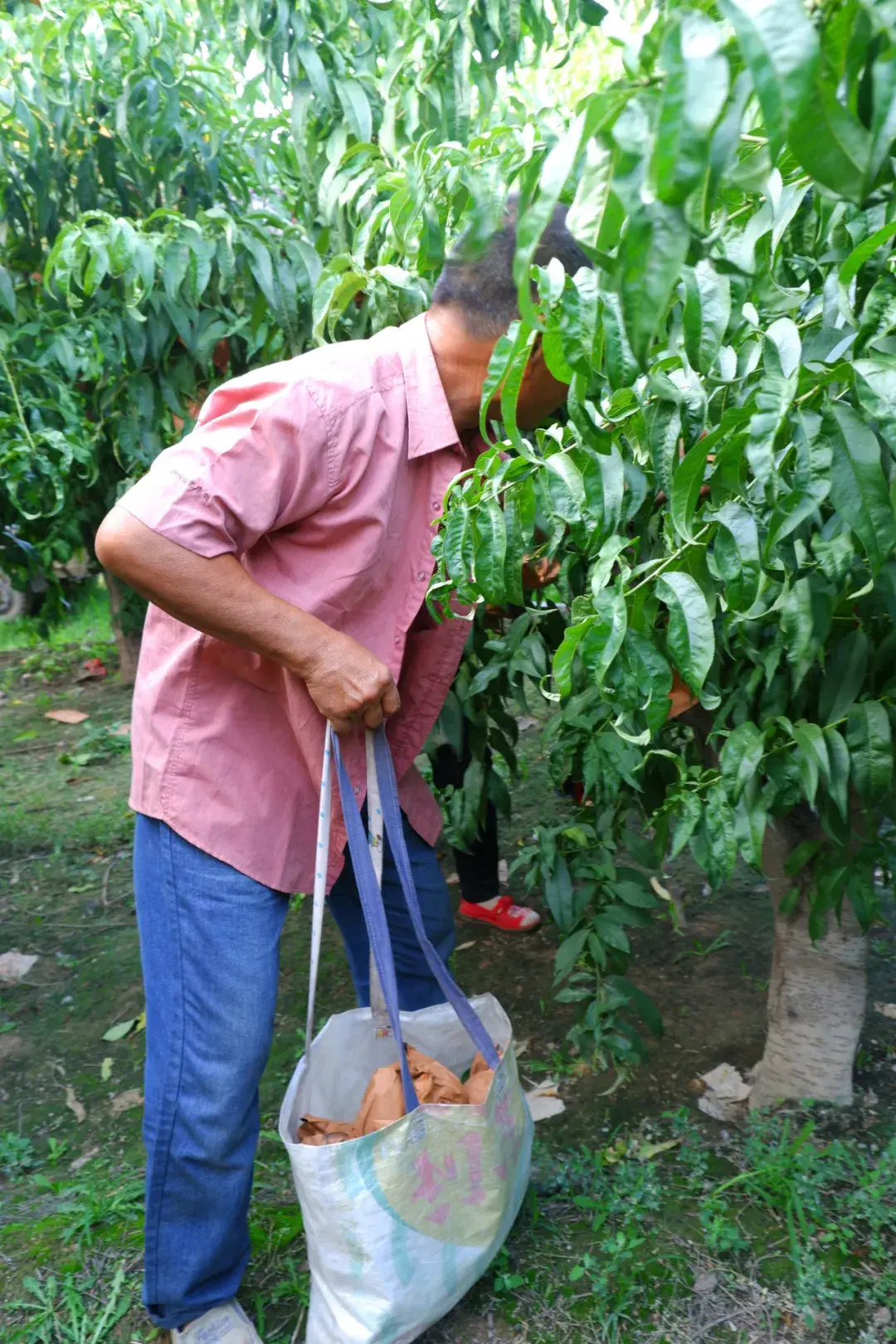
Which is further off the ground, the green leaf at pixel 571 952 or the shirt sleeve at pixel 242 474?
the shirt sleeve at pixel 242 474

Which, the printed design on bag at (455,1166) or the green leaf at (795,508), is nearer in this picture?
the green leaf at (795,508)

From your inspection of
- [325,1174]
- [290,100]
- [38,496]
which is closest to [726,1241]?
[325,1174]

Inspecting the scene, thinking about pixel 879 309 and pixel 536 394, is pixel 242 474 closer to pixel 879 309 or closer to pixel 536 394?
pixel 536 394

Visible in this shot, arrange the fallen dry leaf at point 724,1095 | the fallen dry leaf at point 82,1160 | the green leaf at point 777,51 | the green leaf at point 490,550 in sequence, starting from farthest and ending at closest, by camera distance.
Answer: the fallen dry leaf at point 82,1160 < the fallen dry leaf at point 724,1095 < the green leaf at point 490,550 < the green leaf at point 777,51

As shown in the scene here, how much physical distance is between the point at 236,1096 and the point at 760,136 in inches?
57.8

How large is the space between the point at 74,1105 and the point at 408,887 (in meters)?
1.35

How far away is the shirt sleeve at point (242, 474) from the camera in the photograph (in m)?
1.37

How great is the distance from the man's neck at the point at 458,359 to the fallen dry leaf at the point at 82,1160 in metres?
1.79

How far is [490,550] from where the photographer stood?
1.16m

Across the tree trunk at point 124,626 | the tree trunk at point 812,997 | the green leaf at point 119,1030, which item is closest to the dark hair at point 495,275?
the tree trunk at point 812,997

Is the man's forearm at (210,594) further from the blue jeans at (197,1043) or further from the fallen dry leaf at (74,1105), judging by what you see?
the fallen dry leaf at (74,1105)

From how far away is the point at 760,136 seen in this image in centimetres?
80

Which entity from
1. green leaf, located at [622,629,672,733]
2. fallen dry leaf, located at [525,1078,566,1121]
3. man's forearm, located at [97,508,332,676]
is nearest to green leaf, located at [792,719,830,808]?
green leaf, located at [622,629,672,733]

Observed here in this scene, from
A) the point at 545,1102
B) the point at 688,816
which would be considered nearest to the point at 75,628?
the point at 545,1102
